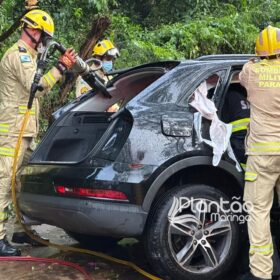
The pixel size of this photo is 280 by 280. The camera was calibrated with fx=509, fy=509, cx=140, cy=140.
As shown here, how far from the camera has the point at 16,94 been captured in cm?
474

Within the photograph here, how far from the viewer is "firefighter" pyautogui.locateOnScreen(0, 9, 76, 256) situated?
15.3ft

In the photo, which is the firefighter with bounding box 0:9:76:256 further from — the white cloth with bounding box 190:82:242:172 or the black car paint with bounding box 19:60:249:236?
the white cloth with bounding box 190:82:242:172

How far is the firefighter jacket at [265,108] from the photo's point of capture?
368cm

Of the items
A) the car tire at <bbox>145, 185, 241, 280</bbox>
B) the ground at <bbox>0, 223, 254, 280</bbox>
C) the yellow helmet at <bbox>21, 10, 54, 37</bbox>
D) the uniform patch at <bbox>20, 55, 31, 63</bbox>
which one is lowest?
the ground at <bbox>0, 223, 254, 280</bbox>

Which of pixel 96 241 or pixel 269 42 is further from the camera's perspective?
pixel 96 241

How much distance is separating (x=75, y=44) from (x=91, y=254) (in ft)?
15.9

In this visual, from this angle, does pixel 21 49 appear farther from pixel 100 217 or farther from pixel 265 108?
pixel 265 108

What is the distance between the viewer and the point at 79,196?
3688 mm

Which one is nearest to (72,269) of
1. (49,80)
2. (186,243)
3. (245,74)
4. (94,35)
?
(186,243)

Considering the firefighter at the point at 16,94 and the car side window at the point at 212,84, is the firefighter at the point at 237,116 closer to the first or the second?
the car side window at the point at 212,84

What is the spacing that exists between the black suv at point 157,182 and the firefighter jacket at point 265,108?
312 mm

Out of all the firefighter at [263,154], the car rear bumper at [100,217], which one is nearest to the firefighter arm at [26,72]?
the car rear bumper at [100,217]

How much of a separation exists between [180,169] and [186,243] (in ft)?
1.89

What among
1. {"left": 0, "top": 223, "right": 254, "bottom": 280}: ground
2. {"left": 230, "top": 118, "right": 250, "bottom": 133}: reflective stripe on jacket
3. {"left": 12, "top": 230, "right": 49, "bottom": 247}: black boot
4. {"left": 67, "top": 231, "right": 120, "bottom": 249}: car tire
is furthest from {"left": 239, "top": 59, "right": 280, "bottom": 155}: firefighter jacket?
{"left": 12, "top": 230, "right": 49, "bottom": 247}: black boot
